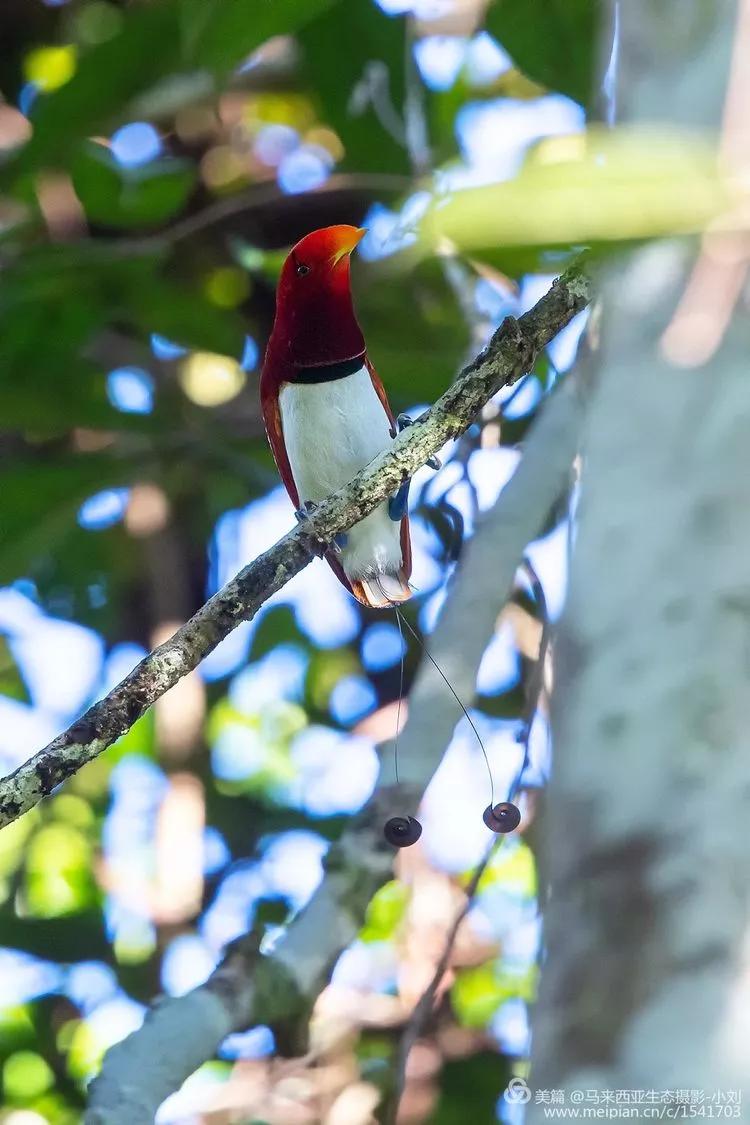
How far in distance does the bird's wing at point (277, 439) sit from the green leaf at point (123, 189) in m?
0.68

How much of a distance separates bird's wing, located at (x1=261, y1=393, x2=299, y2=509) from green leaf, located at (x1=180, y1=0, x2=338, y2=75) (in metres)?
1.47

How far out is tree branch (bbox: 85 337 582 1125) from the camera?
2.22 metres

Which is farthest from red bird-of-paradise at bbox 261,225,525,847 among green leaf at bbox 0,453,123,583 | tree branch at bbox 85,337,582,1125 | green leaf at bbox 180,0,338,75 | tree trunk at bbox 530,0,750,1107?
tree trunk at bbox 530,0,750,1107

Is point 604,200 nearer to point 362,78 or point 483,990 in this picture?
point 362,78

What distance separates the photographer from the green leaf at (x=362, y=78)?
11.0 feet

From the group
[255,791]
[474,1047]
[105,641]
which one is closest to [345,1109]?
[474,1047]

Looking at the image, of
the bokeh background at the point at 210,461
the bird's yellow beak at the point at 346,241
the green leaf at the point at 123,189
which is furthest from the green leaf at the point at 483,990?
the green leaf at the point at 123,189

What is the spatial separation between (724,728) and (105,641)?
444 centimetres

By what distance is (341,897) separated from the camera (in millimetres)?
2693

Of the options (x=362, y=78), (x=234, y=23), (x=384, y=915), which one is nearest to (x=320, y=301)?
(x=362, y=78)

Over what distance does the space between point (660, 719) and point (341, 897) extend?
6.61ft

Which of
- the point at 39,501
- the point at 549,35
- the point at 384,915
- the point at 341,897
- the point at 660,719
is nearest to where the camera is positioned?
the point at 660,719

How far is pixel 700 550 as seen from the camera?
78 centimetres

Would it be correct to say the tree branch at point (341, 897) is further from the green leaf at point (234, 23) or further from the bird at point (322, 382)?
the green leaf at point (234, 23)
